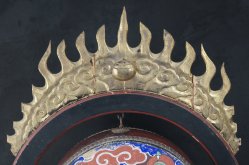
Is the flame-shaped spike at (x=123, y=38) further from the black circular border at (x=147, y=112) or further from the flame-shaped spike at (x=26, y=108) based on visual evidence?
the flame-shaped spike at (x=26, y=108)

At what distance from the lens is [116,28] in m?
2.90

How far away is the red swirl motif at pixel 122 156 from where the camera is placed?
7.63 ft

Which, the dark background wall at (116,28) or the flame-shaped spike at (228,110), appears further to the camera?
the dark background wall at (116,28)

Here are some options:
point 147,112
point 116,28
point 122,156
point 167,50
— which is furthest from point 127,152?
point 116,28

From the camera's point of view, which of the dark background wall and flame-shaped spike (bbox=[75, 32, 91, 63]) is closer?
flame-shaped spike (bbox=[75, 32, 91, 63])

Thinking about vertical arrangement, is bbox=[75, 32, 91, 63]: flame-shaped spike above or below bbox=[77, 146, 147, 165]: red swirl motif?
above

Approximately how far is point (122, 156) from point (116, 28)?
2.42ft

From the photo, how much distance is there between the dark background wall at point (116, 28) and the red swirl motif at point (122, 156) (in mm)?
656

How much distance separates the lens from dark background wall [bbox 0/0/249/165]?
2877mm

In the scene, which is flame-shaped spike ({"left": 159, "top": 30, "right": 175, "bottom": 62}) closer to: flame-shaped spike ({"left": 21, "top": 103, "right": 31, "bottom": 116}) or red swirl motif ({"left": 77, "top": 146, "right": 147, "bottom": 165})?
red swirl motif ({"left": 77, "top": 146, "right": 147, "bottom": 165})

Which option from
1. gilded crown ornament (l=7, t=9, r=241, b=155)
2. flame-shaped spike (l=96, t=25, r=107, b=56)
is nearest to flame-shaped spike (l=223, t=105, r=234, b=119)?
gilded crown ornament (l=7, t=9, r=241, b=155)

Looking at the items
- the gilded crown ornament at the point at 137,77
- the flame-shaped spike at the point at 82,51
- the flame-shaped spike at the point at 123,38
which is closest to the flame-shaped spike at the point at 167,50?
the gilded crown ornament at the point at 137,77

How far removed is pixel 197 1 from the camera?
2.88 meters

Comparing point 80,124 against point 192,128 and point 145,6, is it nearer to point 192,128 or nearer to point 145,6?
point 192,128
